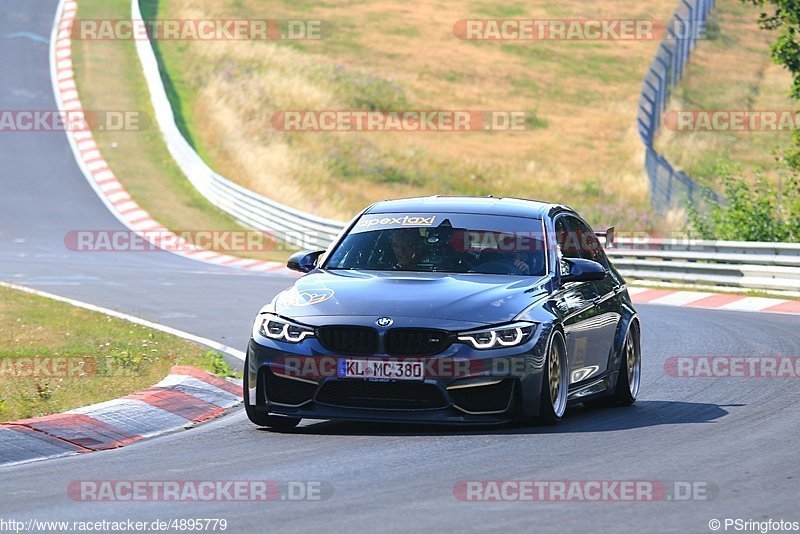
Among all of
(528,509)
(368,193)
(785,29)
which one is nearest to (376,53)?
(368,193)

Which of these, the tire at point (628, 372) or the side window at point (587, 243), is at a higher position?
the side window at point (587, 243)

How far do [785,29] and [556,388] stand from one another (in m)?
19.8

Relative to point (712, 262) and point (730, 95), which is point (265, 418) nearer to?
point (712, 262)

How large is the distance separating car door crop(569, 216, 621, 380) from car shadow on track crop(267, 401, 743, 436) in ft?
1.16

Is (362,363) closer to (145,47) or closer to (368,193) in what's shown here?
(368,193)

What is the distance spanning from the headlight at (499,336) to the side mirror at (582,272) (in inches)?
42.9

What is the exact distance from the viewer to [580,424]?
1000 centimetres

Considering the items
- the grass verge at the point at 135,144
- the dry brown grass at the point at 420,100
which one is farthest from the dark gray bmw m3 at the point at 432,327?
the dry brown grass at the point at 420,100

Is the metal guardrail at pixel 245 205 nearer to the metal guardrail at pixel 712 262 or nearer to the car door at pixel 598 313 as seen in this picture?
the metal guardrail at pixel 712 262

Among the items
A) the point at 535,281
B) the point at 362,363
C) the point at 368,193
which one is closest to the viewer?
the point at 362,363

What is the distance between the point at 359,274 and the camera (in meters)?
10.2

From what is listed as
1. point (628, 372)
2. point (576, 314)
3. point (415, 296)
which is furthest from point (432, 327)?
point (628, 372)

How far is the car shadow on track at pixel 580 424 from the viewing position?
952 centimetres

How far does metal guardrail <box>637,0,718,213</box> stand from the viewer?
39.2 metres
